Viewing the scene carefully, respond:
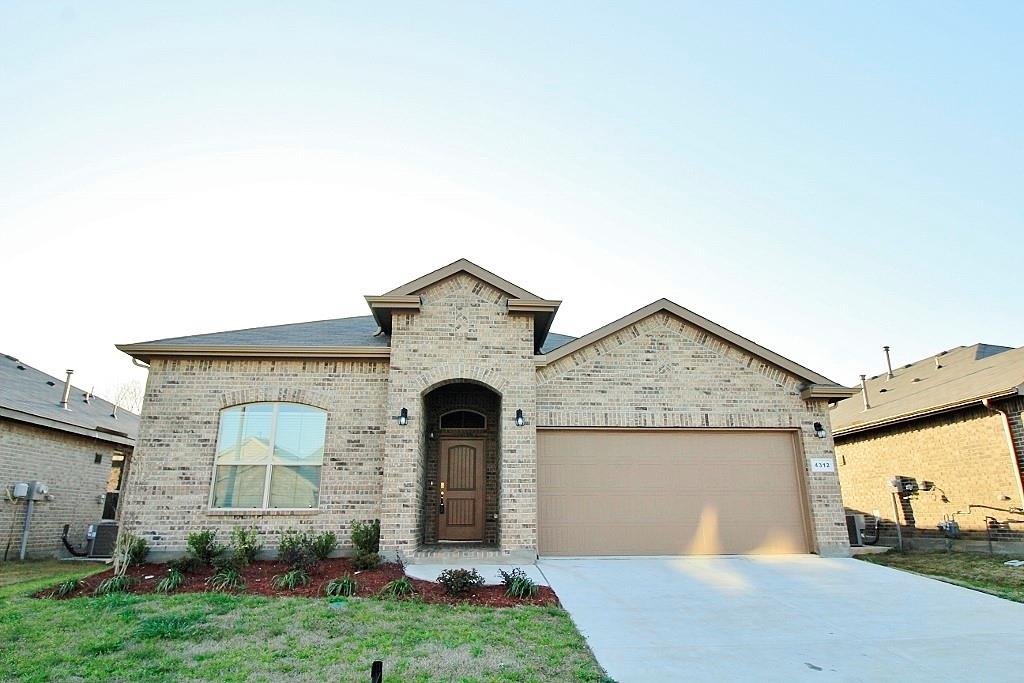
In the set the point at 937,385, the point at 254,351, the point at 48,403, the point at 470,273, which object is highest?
→ the point at 470,273

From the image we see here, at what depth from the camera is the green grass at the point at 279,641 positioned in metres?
4.79

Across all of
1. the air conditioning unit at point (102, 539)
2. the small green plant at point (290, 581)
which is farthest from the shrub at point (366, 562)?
the air conditioning unit at point (102, 539)

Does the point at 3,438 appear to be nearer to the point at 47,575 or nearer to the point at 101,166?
the point at 47,575

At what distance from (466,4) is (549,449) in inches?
315

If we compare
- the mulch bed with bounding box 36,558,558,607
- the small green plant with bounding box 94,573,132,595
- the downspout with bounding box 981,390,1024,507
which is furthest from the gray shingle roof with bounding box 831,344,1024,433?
the small green plant with bounding box 94,573,132,595

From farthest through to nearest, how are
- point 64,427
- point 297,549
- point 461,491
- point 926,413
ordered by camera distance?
point 926,413 < point 64,427 < point 461,491 < point 297,549

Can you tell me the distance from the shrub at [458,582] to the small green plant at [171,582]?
3.73 meters

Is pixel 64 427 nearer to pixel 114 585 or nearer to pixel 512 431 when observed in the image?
pixel 114 585

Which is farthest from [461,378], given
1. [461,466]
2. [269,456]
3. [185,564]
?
[185,564]

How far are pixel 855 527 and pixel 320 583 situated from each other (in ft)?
41.2

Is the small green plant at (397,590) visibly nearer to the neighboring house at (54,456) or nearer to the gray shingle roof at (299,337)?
the gray shingle roof at (299,337)

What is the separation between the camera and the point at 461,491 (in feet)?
38.5

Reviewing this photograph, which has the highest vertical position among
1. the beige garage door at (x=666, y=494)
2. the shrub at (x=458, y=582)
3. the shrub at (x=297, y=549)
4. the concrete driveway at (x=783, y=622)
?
the beige garage door at (x=666, y=494)

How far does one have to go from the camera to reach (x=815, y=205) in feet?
41.4
